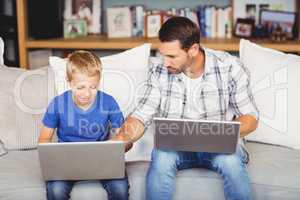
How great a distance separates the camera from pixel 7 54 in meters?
3.31

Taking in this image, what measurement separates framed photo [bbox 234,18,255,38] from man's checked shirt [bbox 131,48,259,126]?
1.23m

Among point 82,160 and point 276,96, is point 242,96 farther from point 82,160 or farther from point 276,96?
point 82,160

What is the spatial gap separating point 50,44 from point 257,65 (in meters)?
1.43

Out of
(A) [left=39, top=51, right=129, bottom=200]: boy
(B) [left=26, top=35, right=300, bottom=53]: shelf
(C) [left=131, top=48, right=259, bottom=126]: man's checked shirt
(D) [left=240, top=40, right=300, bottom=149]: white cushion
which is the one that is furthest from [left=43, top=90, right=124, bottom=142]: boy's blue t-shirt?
(B) [left=26, top=35, right=300, bottom=53]: shelf

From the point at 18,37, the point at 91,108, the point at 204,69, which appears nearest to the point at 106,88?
the point at 91,108

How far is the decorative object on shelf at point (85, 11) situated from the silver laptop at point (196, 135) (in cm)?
178

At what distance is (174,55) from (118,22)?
1.40m

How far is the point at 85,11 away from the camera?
3357 millimetres

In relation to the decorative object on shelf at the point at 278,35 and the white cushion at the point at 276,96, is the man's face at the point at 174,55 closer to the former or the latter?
the white cushion at the point at 276,96

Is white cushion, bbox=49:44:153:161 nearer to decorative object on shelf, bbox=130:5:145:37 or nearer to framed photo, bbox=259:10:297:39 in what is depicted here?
decorative object on shelf, bbox=130:5:145:37

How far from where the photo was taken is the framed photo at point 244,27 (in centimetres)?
322

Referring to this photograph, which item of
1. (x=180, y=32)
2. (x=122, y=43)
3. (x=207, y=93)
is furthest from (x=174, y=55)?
(x=122, y=43)

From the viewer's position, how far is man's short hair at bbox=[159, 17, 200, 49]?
75.7 inches

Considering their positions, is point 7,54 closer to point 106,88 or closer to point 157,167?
point 106,88
